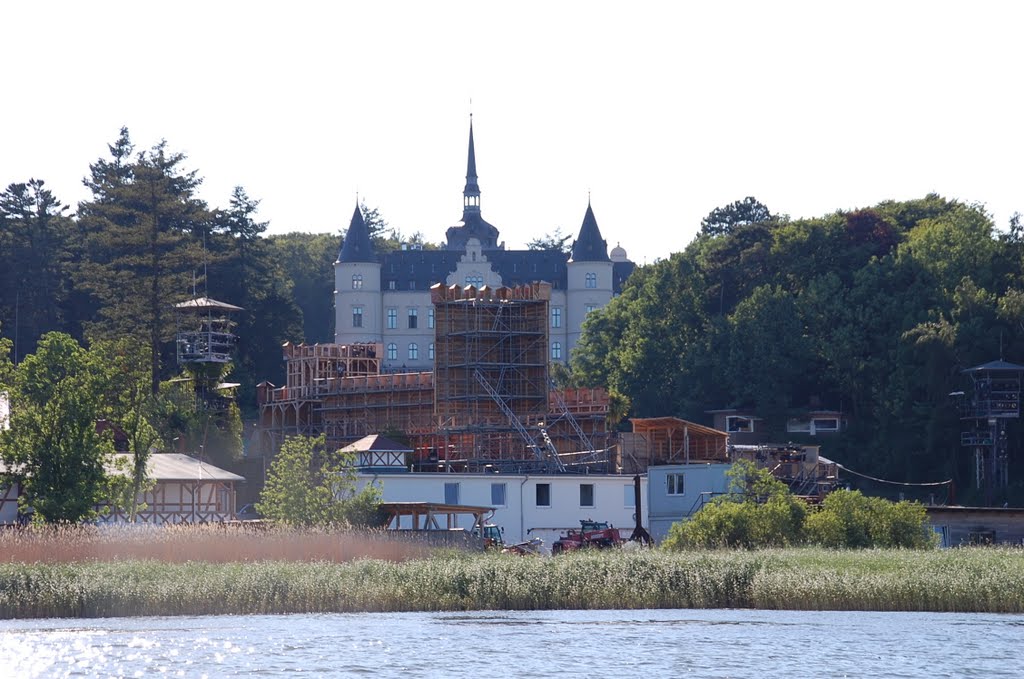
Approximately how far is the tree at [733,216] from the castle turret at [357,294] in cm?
2911

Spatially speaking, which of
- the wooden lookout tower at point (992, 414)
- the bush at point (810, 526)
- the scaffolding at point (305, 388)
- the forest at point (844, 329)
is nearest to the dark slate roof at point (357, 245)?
the forest at point (844, 329)

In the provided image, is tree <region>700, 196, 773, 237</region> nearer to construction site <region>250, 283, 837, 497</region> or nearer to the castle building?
the castle building

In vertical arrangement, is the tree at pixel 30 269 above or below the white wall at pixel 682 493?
above

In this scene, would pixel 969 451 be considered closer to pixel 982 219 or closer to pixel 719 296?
pixel 982 219

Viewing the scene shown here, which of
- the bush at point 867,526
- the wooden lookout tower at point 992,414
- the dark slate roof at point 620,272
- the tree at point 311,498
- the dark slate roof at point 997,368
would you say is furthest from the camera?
the dark slate roof at point 620,272

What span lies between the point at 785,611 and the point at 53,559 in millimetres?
22128

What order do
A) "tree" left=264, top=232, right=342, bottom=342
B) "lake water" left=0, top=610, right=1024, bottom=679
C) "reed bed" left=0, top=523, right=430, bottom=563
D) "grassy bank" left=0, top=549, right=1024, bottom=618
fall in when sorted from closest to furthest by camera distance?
"lake water" left=0, top=610, right=1024, bottom=679, "grassy bank" left=0, top=549, right=1024, bottom=618, "reed bed" left=0, top=523, right=430, bottom=563, "tree" left=264, top=232, right=342, bottom=342

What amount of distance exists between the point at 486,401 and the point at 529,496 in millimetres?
18186

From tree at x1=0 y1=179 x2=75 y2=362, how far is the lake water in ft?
287

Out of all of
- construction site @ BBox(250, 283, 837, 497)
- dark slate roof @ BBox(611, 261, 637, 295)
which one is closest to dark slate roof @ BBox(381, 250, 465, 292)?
dark slate roof @ BBox(611, 261, 637, 295)

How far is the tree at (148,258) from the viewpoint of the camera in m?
117

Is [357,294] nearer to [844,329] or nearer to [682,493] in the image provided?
[844,329]

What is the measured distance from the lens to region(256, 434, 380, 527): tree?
70.2m

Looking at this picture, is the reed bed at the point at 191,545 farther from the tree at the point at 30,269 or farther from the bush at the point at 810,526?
the tree at the point at 30,269
